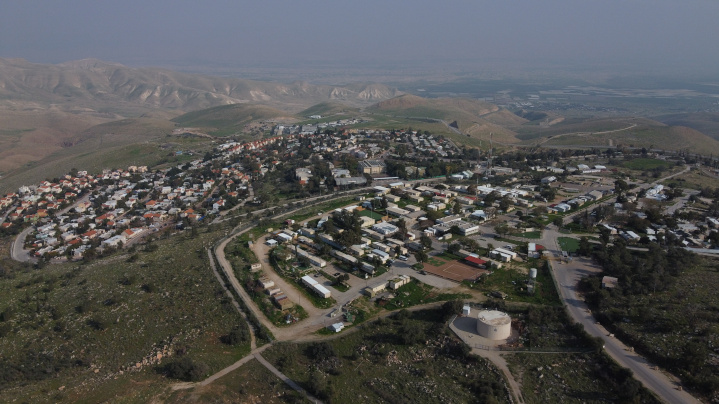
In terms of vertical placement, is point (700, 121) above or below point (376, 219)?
below

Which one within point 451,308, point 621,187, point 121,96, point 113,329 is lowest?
point 121,96

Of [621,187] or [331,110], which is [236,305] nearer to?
[621,187]

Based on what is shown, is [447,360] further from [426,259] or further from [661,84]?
[661,84]

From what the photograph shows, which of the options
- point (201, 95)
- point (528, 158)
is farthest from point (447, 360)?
point (201, 95)

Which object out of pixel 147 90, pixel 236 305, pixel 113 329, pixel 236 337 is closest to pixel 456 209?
pixel 236 305

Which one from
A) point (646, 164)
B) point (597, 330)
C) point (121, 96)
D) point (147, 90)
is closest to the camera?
point (597, 330)

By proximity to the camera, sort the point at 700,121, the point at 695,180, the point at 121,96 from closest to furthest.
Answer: the point at 695,180
the point at 700,121
the point at 121,96

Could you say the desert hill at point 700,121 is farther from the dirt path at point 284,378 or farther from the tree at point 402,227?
the dirt path at point 284,378

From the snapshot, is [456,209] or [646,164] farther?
[646,164]
